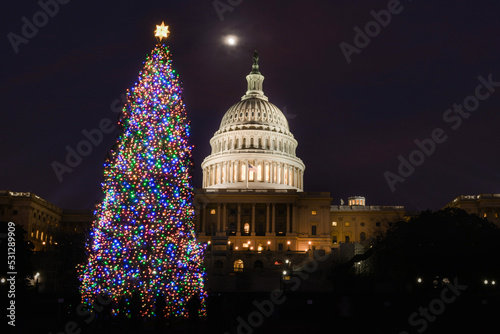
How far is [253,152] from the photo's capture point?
136m

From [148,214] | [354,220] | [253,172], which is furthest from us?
[354,220]

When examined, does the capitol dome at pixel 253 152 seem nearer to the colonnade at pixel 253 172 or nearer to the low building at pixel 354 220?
the colonnade at pixel 253 172

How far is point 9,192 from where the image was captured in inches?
4633

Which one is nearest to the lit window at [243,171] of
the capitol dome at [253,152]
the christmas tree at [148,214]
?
the capitol dome at [253,152]

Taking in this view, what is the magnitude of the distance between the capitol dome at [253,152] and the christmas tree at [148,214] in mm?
95646

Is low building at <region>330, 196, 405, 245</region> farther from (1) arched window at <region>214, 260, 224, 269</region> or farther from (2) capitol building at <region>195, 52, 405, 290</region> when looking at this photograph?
(1) arched window at <region>214, 260, 224, 269</region>

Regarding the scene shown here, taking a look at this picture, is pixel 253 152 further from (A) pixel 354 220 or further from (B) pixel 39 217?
(B) pixel 39 217

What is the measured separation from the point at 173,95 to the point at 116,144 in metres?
4.27

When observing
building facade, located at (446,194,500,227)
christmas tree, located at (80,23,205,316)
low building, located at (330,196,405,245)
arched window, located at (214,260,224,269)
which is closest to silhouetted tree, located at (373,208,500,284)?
arched window, located at (214,260,224,269)

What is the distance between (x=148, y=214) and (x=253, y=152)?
10270 cm

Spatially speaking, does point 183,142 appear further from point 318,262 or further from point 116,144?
point 318,262

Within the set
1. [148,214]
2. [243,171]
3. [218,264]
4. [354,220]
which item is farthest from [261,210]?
[148,214]

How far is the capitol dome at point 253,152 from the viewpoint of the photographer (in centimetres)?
13425

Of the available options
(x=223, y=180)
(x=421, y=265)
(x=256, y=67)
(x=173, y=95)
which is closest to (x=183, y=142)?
(x=173, y=95)
